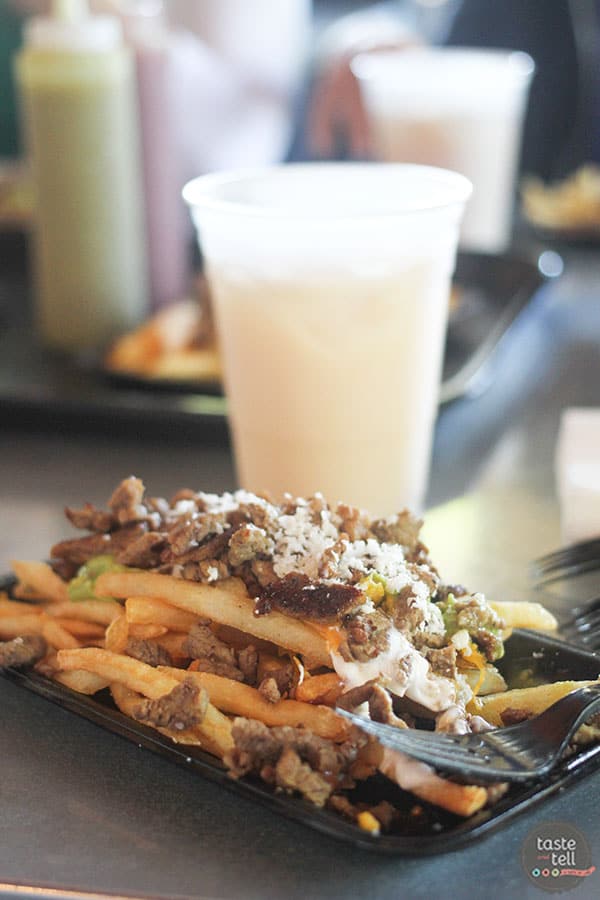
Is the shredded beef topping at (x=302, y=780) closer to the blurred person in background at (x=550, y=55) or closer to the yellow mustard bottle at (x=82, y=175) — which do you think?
the yellow mustard bottle at (x=82, y=175)

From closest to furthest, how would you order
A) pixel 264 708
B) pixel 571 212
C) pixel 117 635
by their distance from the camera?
pixel 264 708 → pixel 117 635 → pixel 571 212

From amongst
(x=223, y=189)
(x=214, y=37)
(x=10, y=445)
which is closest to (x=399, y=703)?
(x=223, y=189)

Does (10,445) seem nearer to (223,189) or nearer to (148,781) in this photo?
(223,189)

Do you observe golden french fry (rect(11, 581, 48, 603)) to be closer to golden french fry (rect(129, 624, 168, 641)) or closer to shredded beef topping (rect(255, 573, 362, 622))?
golden french fry (rect(129, 624, 168, 641))

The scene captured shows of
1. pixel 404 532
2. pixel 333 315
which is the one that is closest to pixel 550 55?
pixel 333 315

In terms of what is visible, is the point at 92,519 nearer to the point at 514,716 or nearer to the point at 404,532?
the point at 404,532

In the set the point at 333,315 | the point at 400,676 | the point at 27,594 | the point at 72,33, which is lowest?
the point at 27,594

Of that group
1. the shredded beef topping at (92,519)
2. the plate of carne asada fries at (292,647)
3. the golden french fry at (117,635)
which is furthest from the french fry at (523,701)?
the shredded beef topping at (92,519)

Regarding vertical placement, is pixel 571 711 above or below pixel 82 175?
below
